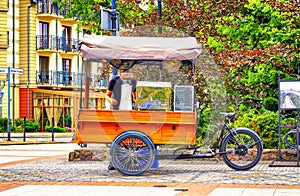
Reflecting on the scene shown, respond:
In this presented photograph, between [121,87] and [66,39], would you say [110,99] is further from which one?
[66,39]

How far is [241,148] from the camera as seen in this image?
47.1 ft

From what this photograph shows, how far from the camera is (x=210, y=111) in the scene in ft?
62.4

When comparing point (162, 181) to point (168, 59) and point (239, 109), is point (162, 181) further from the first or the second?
point (239, 109)

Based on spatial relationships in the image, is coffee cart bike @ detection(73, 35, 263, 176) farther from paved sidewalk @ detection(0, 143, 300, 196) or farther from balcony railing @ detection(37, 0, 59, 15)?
balcony railing @ detection(37, 0, 59, 15)

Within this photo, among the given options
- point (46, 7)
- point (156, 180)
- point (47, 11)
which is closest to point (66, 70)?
point (47, 11)

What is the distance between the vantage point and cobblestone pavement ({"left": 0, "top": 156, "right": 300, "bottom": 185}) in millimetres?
12952

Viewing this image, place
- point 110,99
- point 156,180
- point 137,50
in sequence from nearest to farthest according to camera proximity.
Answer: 1. point 156,180
2. point 137,50
3. point 110,99

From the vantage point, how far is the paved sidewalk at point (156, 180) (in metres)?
11.5

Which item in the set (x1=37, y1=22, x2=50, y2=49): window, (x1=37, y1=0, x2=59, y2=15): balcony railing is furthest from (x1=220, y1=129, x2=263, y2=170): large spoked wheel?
(x1=37, y1=0, x2=59, y2=15): balcony railing

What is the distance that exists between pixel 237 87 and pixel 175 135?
6.02 meters

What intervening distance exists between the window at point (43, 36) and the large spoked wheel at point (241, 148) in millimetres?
46354

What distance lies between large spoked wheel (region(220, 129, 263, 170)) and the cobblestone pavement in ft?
Result: 0.55

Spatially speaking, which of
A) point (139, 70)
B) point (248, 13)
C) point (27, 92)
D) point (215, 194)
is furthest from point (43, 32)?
point (215, 194)

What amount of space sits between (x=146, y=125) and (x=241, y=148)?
181cm
